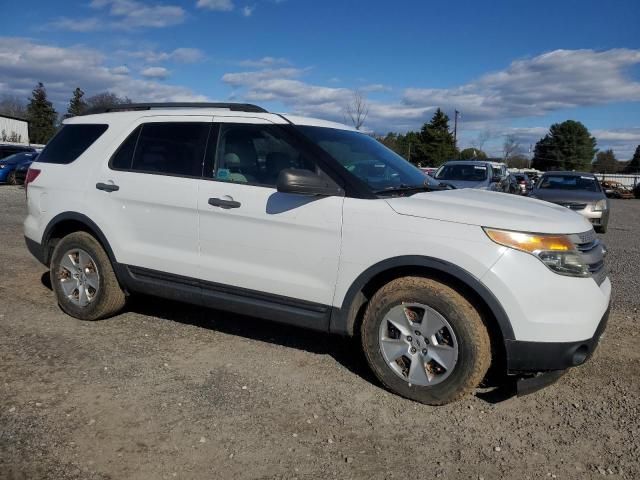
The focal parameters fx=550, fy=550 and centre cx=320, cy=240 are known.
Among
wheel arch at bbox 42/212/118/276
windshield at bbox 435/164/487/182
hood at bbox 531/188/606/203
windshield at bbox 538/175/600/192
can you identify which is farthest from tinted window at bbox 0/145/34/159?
wheel arch at bbox 42/212/118/276

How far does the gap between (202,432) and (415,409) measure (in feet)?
4.47

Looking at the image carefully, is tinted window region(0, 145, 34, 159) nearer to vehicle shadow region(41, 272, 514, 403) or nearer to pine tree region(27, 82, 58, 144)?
vehicle shadow region(41, 272, 514, 403)

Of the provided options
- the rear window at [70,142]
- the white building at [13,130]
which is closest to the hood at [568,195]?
the rear window at [70,142]

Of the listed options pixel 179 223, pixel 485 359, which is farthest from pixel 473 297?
pixel 179 223

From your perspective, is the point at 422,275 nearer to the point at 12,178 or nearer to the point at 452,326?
the point at 452,326

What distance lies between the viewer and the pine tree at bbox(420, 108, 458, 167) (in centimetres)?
6241

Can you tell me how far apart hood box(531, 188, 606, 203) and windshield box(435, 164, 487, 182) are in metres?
1.52

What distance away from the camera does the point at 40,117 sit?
75.9 meters

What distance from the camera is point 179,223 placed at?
441cm

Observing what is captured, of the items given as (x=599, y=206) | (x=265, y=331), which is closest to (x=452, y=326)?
(x=265, y=331)

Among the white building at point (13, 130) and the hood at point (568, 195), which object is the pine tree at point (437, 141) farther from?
the hood at point (568, 195)

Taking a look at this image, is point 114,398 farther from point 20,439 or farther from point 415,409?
point 415,409

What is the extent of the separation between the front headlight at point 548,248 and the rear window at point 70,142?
3.68 m

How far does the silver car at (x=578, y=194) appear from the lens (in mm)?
13227
